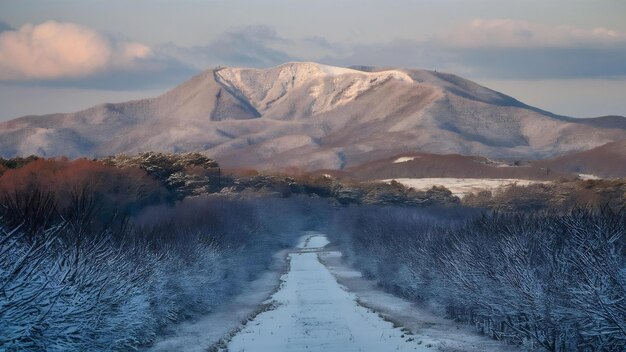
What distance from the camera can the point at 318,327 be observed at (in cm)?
3566

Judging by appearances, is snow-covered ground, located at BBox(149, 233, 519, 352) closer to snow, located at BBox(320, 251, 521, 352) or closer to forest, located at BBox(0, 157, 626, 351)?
snow, located at BBox(320, 251, 521, 352)

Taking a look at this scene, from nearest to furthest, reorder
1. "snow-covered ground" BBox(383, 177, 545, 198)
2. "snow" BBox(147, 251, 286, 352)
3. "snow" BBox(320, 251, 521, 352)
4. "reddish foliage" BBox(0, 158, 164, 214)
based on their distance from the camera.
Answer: "snow" BBox(320, 251, 521, 352) < "snow" BBox(147, 251, 286, 352) < "reddish foliage" BBox(0, 158, 164, 214) < "snow-covered ground" BBox(383, 177, 545, 198)

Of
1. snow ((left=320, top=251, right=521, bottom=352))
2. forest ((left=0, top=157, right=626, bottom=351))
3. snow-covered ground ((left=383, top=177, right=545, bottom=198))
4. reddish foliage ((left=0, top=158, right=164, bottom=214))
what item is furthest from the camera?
snow-covered ground ((left=383, top=177, right=545, bottom=198))

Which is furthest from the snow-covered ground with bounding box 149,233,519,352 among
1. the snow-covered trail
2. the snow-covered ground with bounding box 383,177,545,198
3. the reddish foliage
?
the snow-covered ground with bounding box 383,177,545,198

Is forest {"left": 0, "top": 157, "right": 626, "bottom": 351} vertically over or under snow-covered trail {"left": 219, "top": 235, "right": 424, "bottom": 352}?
over

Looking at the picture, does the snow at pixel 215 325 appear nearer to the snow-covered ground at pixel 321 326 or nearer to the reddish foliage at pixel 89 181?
the snow-covered ground at pixel 321 326

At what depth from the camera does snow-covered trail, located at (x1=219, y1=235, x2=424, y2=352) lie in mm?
30328

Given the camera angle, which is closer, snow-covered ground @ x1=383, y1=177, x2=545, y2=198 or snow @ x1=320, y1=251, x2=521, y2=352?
snow @ x1=320, y1=251, x2=521, y2=352

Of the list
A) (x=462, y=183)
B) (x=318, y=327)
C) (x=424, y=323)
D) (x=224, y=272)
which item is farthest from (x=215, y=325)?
(x=462, y=183)

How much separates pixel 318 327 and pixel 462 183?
136m

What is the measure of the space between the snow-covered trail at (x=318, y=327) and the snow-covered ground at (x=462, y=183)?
9133cm

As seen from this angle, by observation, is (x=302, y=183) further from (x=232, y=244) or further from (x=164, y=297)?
(x=164, y=297)

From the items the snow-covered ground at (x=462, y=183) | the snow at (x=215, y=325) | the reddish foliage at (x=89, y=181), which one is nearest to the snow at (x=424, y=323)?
the snow at (x=215, y=325)

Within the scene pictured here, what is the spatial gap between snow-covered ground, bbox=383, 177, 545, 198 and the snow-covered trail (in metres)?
91.3
